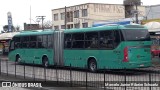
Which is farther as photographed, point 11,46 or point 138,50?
point 11,46

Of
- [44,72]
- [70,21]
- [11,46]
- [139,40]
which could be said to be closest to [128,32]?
[139,40]

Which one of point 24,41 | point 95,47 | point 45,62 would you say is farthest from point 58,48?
point 24,41

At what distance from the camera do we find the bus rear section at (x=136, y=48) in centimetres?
1986

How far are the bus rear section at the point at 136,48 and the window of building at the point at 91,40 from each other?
226cm

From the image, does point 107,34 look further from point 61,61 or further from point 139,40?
point 61,61

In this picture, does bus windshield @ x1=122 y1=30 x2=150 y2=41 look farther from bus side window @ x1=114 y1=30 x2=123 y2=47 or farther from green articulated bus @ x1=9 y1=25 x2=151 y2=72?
bus side window @ x1=114 y1=30 x2=123 y2=47

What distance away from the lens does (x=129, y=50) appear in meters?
19.9

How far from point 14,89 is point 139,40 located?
901 centimetres

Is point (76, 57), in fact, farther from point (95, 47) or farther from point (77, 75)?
point (77, 75)

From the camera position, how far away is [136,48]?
20219 mm

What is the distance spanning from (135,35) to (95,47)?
8.83 feet

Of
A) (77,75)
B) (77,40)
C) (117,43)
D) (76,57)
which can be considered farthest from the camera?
(76,57)

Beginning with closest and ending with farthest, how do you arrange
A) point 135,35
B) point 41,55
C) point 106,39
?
point 135,35 < point 106,39 < point 41,55

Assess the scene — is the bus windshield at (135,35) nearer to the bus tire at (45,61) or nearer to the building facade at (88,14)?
the bus tire at (45,61)
